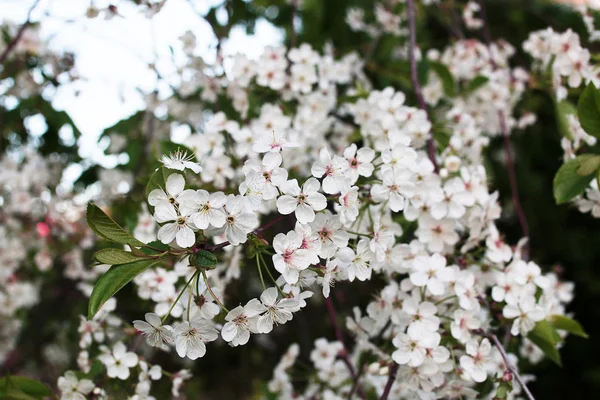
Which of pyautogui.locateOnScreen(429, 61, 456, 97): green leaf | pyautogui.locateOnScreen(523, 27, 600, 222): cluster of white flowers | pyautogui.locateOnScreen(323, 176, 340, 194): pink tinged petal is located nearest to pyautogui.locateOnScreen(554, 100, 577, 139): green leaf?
pyautogui.locateOnScreen(523, 27, 600, 222): cluster of white flowers

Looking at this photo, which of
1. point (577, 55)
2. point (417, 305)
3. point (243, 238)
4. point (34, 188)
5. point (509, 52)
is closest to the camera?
point (243, 238)

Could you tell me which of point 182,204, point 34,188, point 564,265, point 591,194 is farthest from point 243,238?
point 564,265

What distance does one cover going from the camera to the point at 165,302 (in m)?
1.35

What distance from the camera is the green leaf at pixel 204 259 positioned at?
899 millimetres

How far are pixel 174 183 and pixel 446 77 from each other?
1330mm

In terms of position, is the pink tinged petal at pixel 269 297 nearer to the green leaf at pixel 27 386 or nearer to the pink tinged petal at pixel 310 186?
the pink tinged petal at pixel 310 186

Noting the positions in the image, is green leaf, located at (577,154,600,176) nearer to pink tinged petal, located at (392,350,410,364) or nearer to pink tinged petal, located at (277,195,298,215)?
pink tinged petal, located at (392,350,410,364)

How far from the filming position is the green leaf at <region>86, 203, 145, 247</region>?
0.91 m

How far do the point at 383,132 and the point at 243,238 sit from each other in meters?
0.70

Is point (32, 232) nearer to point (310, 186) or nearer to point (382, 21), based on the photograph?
point (382, 21)

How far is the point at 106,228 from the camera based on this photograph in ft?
3.04

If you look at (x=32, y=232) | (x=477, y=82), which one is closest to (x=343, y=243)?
(x=477, y=82)

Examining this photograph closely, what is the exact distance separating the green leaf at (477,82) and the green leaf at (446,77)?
0.06 m

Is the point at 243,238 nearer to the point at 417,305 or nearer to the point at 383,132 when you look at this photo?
the point at 417,305
